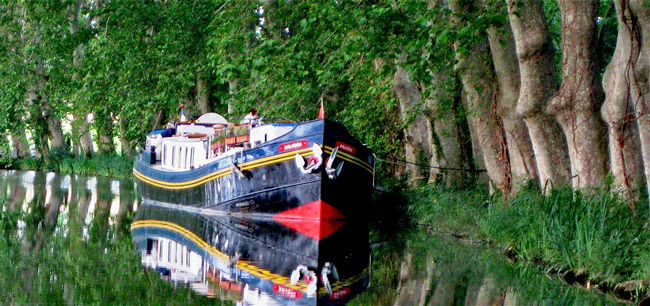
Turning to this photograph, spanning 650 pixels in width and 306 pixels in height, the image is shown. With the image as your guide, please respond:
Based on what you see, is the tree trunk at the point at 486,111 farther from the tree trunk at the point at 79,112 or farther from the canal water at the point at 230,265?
the tree trunk at the point at 79,112

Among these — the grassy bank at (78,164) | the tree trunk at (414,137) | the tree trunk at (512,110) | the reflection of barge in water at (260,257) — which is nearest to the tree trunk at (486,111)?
the tree trunk at (512,110)

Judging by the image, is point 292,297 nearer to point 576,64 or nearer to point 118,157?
point 576,64

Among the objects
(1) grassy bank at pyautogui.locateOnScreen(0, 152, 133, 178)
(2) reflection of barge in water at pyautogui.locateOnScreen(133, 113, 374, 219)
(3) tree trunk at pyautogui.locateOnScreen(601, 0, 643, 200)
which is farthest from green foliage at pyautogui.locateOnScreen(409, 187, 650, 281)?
(1) grassy bank at pyautogui.locateOnScreen(0, 152, 133, 178)

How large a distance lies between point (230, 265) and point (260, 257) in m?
1.11

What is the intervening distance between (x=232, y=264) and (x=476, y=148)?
8854mm

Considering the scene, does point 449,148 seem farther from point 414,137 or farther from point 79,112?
point 79,112

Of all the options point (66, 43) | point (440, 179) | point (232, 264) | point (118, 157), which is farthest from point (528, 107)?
point (118, 157)

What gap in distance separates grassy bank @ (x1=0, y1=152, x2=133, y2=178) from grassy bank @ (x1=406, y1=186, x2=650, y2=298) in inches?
1236

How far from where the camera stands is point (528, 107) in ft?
49.4

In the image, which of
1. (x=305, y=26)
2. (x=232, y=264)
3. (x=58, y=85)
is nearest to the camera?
(x=232, y=264)

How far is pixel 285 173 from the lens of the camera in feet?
68.0

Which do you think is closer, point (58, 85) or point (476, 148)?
point (476, 148)

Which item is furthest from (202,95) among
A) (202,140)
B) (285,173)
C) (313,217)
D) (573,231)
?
(573,231)

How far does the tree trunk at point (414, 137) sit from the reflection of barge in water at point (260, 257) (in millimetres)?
3368
